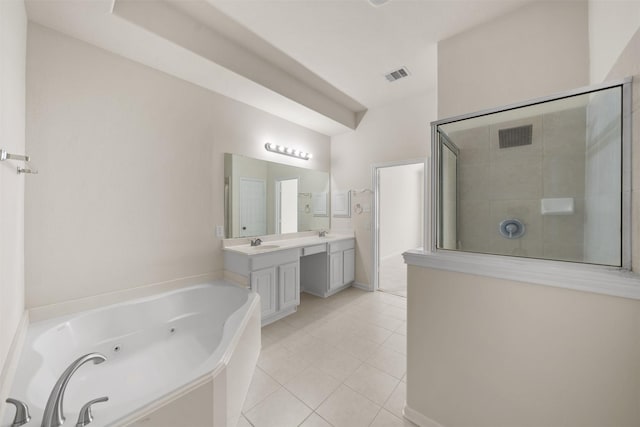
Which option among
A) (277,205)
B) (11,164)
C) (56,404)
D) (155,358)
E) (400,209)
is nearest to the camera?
(56,404)

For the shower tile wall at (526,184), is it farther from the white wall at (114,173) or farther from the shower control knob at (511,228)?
the white wall at (114,173)

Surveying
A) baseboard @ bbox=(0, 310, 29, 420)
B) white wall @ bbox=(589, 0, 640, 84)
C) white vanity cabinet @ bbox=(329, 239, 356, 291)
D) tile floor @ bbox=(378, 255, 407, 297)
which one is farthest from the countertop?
white wall @ bbox=(589, 0, 640, 84)

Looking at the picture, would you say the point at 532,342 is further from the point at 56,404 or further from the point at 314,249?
the point at 314,249

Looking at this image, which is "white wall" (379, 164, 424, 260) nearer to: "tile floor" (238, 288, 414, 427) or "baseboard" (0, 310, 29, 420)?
"tile floor" (238, 288, 414, 427)

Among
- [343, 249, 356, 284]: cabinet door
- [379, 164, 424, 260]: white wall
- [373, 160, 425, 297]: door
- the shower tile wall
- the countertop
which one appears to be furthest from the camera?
[379, 164, 424, 260]: white wall

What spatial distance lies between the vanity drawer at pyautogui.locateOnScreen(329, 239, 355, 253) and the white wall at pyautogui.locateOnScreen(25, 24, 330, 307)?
154cm

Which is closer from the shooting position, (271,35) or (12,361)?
(12,361)

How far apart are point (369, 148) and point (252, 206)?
1.99m

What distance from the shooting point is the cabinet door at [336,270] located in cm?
340

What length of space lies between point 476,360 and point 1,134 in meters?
2.39

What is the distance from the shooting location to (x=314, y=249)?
3.16m

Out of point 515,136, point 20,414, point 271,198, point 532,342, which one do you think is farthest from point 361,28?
point 20,414

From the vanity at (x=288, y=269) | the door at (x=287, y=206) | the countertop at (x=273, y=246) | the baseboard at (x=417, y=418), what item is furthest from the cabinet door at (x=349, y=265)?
the baseboard at (x=417, y=418)

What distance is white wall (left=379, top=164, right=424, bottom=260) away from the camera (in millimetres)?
5570
